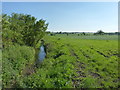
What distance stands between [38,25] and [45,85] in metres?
16.4

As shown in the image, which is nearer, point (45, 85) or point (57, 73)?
point (45, 85)

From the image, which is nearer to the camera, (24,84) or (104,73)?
(24,84)

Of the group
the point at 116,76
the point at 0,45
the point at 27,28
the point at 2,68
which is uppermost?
the point at 27,28

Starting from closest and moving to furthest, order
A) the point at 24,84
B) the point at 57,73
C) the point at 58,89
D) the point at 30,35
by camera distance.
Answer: the point at 58,89 → the point at 24,84 → the point at 57,73 → the point at 30,35

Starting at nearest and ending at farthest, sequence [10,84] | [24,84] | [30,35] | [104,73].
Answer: [24,84], [10,84], [104,73], [30,35]

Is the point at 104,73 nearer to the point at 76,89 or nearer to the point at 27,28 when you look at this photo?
the point at 76,89

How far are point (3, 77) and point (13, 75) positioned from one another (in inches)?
32.0

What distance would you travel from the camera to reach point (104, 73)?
929cm

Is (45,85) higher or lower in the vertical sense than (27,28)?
lower

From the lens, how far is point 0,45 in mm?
11977

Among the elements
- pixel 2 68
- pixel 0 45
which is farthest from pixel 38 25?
pixel 2 68

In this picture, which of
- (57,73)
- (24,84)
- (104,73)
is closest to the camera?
(24,84)

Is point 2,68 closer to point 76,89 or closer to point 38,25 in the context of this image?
point 76,89

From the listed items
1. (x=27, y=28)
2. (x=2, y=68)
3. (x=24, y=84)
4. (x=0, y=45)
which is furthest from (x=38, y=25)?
(x=24, y=84)
